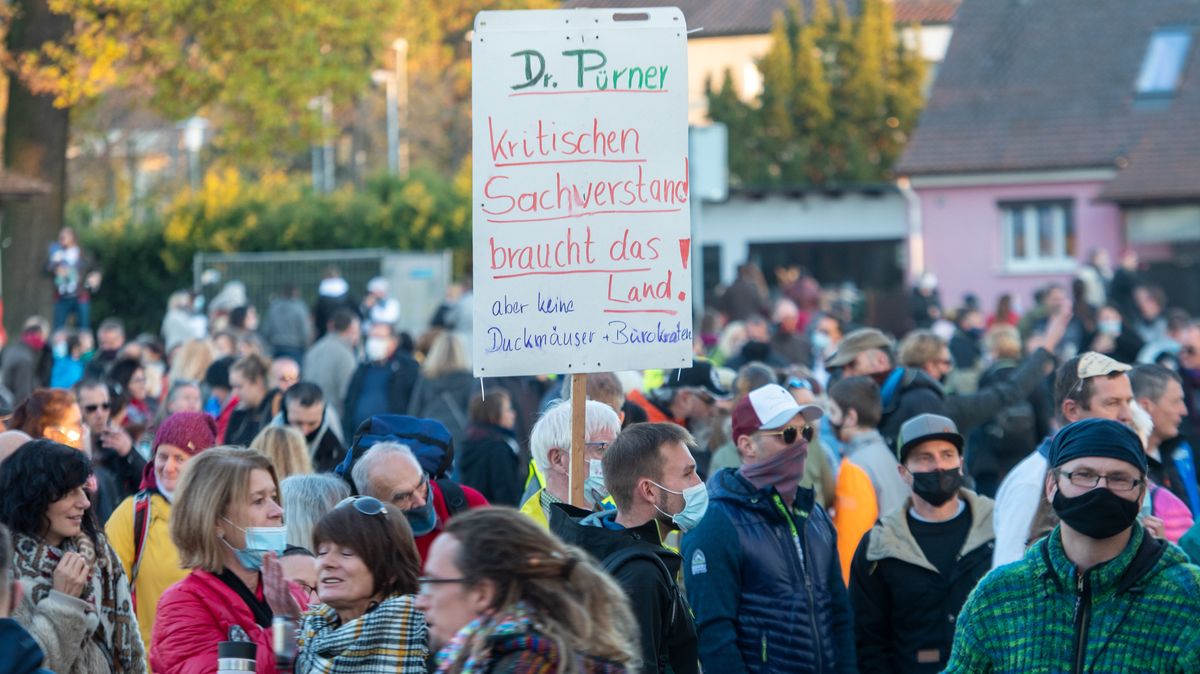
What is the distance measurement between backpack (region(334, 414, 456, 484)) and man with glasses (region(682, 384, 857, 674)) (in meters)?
1.19

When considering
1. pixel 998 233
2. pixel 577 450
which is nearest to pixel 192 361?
pixel 577 450

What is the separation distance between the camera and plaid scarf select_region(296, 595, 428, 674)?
446 centimetres

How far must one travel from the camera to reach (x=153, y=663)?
16.9 feet

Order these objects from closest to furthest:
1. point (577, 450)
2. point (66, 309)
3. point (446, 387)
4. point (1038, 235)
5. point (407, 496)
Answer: point (577, 450)
point (407, 496)
point (446, 387)
point (66, 309)
point (1038, 235)

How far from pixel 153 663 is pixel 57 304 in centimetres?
1951

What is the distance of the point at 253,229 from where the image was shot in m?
35.6

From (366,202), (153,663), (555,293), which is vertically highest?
(366,202)

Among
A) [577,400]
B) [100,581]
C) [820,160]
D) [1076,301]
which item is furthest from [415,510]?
[820,160]

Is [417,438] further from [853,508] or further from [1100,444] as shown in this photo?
[1100,444]

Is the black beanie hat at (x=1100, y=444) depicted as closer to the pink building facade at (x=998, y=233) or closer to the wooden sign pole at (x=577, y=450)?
the wooden sign pole at (x=577, y=450)

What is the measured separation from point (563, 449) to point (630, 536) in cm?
130

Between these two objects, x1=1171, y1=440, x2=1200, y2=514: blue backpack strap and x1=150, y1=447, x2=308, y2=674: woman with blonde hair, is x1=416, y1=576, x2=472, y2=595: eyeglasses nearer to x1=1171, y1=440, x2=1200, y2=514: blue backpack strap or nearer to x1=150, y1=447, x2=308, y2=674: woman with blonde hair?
x1=150, y1=447, x2=308, y2=674: woman with blonde hair

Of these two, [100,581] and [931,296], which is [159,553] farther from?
[931,296]

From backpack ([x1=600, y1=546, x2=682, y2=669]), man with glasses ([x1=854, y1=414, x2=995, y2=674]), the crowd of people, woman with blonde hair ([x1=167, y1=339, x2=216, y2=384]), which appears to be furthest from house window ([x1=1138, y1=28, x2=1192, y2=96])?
backpack ([x1=600, y1=546, x2=682, y2=669])
